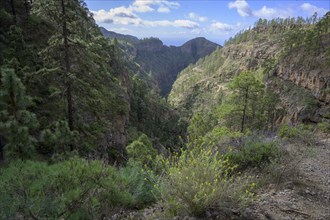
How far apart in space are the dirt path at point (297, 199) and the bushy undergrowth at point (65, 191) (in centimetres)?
189

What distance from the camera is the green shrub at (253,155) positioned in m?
6.77

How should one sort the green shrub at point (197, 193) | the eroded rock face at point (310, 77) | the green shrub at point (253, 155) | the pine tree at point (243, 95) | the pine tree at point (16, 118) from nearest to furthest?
the green shrub at point (197, 193) → the green shrub at point (253, 155) → the pine tree at point (16, 118) → the pine tree at point (243, 95) → the eroded rock face at point (310, 77)

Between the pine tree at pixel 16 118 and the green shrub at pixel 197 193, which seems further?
the pine tree at pixel 16 118

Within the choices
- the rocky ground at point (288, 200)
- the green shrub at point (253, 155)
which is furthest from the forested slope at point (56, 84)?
the rocky ground at point (288, 200)

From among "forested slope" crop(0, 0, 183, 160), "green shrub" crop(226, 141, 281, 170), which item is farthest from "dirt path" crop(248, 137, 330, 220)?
"forested slope" crop(0, 0, 183, 160)

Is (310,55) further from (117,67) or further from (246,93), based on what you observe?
(246,93)

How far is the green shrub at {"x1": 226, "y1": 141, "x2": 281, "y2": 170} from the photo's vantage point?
677 centimetres

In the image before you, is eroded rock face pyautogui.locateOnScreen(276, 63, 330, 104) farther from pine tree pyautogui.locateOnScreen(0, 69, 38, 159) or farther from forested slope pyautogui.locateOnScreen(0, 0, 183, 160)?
pine tree pyautogui.locateOnScreen(0, 69, 38, 159)

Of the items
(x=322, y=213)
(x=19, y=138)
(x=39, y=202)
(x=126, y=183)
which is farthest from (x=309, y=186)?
(x=19, y=138)

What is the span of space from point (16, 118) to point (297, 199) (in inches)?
334

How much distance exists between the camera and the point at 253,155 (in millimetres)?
6984

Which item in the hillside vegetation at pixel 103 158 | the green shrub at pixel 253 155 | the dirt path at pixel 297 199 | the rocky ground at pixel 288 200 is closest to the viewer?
the hillside vegetation at pixel 103 158

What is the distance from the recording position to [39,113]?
15.4m

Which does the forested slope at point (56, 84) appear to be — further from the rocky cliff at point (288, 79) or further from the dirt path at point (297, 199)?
the rocky cliff at point (288, 79)
